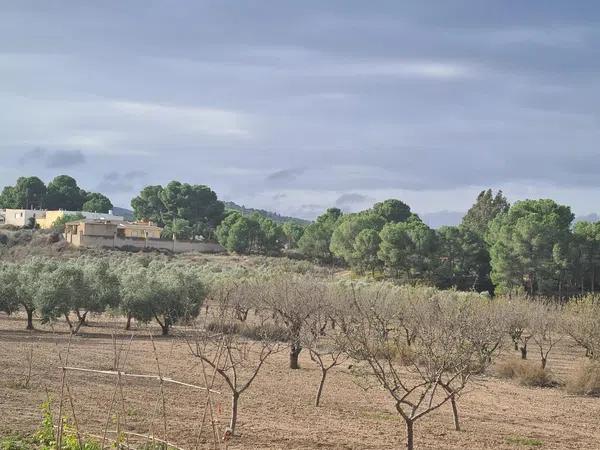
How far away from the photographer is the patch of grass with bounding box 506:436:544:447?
66.6 ft

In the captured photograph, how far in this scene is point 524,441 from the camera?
67.7 feet

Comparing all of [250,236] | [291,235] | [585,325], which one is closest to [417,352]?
[585,325]

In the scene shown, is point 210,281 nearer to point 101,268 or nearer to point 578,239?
point 101,268

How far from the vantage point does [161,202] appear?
430 feet

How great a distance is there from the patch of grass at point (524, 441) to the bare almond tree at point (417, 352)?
1.55 metres

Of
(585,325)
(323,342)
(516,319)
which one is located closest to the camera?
(585,325)

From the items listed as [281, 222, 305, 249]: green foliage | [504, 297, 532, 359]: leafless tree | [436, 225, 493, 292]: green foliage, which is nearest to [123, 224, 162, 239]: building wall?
[281, 222, 305, 249]: green foliage

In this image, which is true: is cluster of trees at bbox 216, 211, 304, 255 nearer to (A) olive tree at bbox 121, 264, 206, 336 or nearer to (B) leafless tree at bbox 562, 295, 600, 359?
(A) olive tree at bbox 121, 264, 206, 336

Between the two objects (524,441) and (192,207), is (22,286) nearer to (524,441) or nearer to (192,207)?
(524,441)

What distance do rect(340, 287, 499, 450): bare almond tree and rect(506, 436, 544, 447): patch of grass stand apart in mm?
1551

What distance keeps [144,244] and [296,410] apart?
79.0m

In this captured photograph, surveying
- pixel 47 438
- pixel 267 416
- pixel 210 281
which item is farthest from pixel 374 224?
pixel 47 438

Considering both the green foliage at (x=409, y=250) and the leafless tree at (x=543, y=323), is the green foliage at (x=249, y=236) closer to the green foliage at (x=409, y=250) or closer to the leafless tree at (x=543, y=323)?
the green foliage at (x=409, y=250)

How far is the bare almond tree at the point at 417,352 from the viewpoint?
54.9ft
